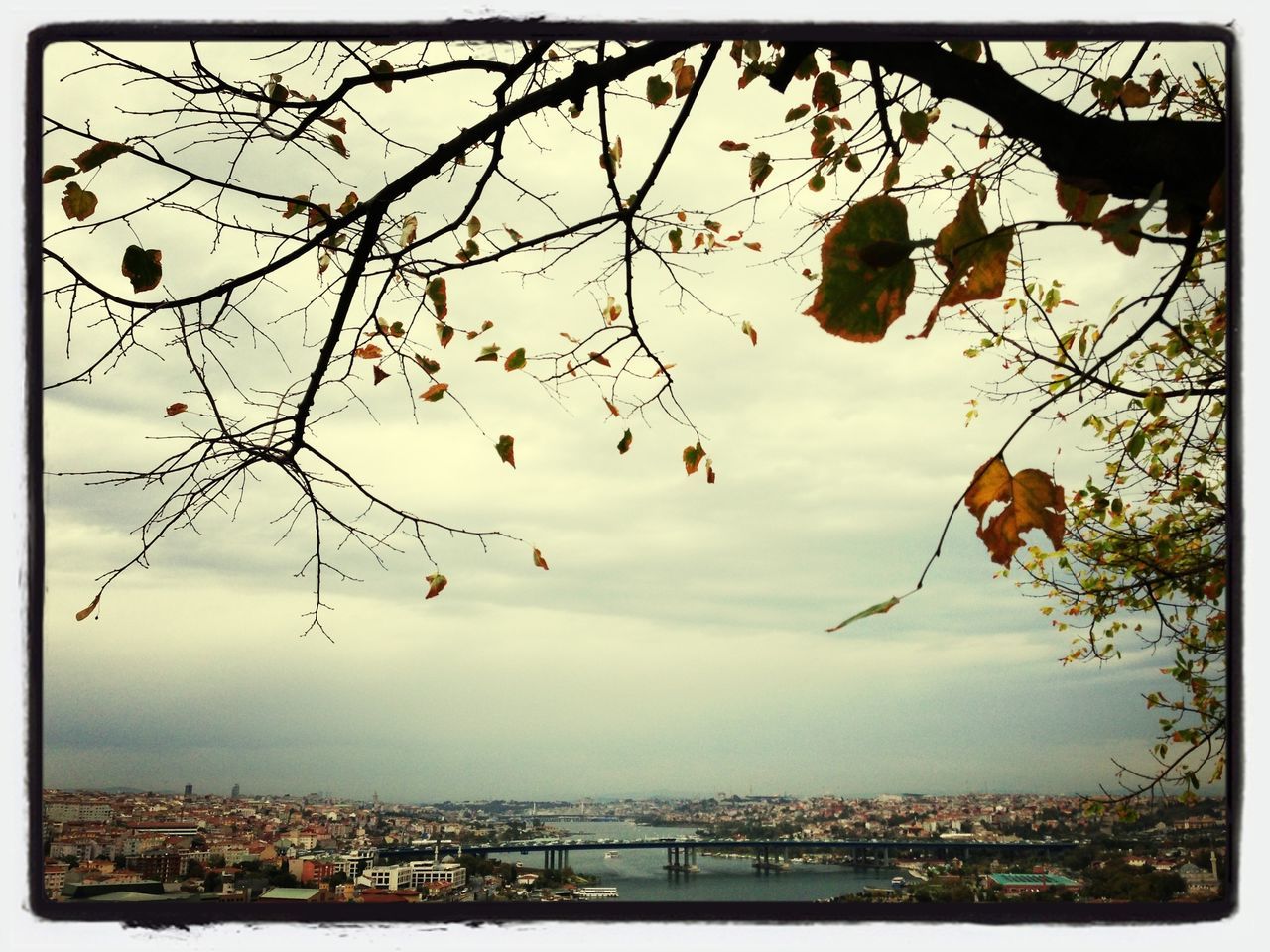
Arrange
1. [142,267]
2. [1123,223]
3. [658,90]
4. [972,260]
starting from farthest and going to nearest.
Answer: [658,90], [142,267], [972,260], [1123,223]

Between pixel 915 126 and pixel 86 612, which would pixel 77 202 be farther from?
pixel 915 126

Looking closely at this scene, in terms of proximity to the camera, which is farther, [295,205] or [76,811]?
[295,205]

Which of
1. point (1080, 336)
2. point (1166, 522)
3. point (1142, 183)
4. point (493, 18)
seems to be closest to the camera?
point (1142, 183)

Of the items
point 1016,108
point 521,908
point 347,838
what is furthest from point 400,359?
point 1016,108

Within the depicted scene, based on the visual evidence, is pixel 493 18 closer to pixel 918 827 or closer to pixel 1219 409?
pixel 1219 409

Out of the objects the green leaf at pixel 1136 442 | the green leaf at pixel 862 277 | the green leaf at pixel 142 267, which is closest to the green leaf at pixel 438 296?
the green leaf at pixel 142 267

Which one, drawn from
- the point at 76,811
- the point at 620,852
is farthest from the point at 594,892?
the point at 76,811

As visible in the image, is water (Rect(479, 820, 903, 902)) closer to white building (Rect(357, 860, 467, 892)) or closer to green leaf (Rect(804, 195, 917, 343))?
white building (Rect(357, 860, 467, 892))
